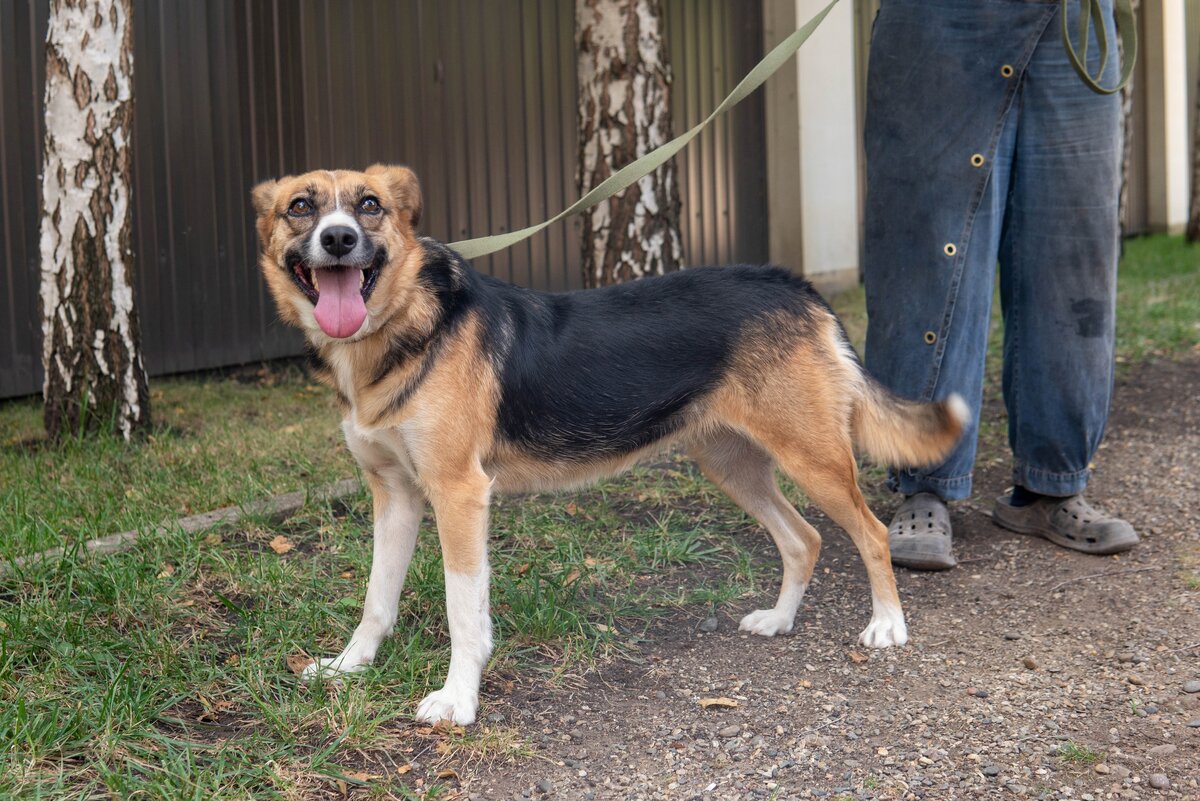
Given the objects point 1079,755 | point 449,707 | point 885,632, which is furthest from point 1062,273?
point 449,707

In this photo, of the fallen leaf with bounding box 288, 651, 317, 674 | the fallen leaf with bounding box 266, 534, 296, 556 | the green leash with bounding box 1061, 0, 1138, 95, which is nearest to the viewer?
the fallen leaf with bounding box 288, 651, 317, 674

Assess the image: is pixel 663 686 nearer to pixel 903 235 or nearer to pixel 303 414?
pixel 903 235

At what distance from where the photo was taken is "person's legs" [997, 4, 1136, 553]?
13.2ft

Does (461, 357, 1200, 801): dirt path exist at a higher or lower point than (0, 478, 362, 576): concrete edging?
lower

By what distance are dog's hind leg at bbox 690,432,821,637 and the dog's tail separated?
1.03 feet

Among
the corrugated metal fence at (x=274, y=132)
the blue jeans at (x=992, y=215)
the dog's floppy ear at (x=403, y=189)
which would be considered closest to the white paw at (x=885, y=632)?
the blue jeans at (x=992, y=215)

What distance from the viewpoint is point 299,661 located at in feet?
10.6

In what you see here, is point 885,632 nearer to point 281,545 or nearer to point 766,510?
point 766,510

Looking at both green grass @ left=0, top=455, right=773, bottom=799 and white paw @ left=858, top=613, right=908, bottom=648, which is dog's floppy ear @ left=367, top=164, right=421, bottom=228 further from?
white paw @ left=858, top=613, right=908, bottom=648

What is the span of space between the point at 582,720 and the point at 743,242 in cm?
821

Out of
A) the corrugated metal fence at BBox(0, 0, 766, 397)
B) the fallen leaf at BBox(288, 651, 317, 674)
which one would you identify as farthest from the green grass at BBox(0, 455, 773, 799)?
the corrugated metal fence at BBox(0, 0, 766, 397)

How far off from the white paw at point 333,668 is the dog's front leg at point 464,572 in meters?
0.23

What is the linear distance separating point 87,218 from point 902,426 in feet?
11.9

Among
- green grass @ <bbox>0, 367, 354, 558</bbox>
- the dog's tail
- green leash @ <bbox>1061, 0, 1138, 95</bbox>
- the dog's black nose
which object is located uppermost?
green leash @ <bbox>1061, 0, 1138, 95</bbox>
